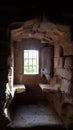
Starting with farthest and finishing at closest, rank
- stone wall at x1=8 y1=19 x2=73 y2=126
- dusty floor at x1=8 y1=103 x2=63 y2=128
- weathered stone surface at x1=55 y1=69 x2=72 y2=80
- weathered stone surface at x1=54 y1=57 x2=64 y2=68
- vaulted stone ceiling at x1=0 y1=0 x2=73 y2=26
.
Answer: dusty floor at x1=8 y1=103 x2=63 y2=128
weathered stone surface at x1=54 y1=57 x2=64 y2=68
weathered stone surface at x1=55 y1=69 x2=72 y2=80
stone wall at x1=8 y1=19 x2=73 y2=126
vaulted stone ceiling at x1=0 y1=0 x2=73 y2=26

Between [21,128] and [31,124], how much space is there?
0.25m

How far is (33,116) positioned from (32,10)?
8.50ft

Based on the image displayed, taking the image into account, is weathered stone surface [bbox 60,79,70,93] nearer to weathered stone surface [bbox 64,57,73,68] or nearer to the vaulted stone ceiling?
weathered stone surface [bbox 64,57,73,68]

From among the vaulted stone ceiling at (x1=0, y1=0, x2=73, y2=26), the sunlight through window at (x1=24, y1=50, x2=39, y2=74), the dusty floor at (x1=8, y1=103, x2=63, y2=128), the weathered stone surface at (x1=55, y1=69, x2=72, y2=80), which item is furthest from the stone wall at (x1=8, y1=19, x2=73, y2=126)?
the sunlight through window at (x1=24, y1=50, x2=39, y2=74)

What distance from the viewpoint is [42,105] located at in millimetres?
4812

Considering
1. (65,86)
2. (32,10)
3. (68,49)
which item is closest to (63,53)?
(68,49)

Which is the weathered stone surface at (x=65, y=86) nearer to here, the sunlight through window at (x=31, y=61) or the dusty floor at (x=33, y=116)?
the dusty floor at (x=33, y=116)

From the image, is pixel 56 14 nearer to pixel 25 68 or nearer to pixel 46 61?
pixel 46 61

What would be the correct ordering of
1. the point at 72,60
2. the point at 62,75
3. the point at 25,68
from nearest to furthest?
the point at 72,60 → the point at 62,75 → the point at 25,68

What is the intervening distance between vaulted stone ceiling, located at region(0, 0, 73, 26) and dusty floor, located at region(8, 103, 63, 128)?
2202mm

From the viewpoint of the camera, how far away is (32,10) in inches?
98.1

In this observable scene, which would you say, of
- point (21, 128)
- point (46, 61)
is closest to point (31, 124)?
point (21, 128)

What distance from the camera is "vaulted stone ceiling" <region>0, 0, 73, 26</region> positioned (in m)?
2.40

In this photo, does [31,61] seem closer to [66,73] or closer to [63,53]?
[63,53]
